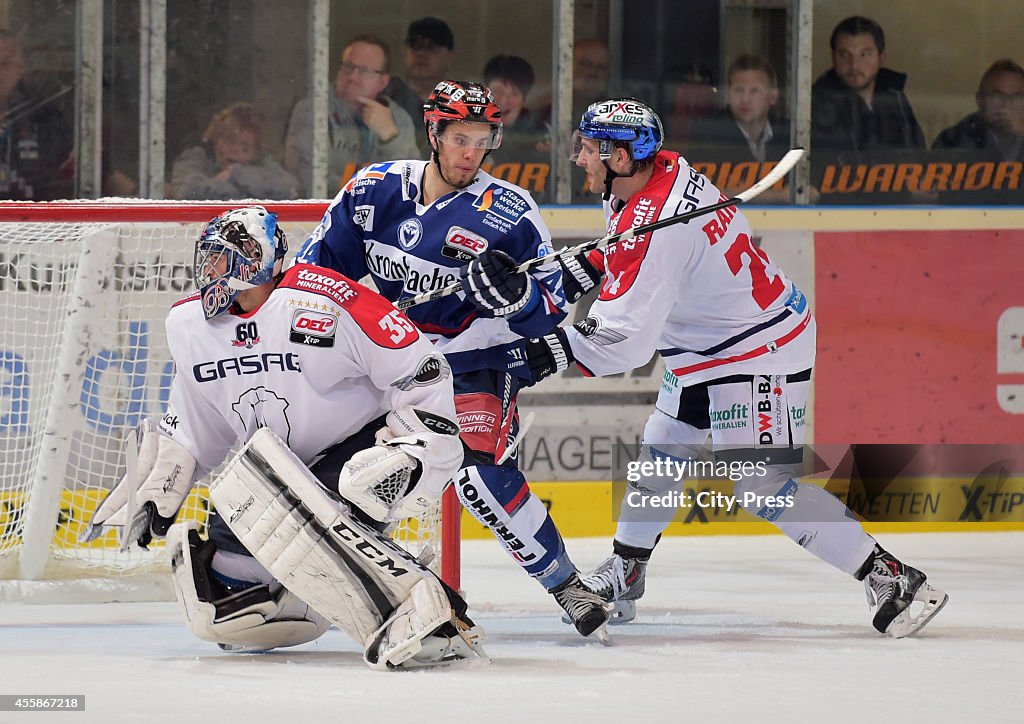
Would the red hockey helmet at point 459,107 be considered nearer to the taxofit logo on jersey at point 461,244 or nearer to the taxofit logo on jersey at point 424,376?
the taxofit logo on jersey at point 461,244

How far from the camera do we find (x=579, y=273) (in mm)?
3988

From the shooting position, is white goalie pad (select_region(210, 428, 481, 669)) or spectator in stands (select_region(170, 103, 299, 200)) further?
spectator in stands (select_region(170, 103, 299, 200))

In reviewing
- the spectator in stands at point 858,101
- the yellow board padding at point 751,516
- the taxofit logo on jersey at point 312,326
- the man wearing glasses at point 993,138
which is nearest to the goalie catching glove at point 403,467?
the taxofit logo on jersey at point 312,326

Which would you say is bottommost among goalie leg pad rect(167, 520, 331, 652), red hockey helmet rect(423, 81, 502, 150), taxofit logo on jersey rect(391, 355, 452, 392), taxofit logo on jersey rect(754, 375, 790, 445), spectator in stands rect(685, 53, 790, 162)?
goalie leg pad rect(167, 520, 331, 652)

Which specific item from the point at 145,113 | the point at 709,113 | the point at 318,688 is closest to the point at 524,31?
the point at 709,113

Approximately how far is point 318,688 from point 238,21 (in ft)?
11.8

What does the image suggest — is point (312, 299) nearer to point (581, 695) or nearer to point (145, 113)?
point (581, 695)

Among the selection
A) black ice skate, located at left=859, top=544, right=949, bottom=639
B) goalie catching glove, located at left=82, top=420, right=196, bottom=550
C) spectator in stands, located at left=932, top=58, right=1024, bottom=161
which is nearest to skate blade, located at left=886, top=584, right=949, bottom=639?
black ice skate, located at left=859, top=544, right=949, bottom=639

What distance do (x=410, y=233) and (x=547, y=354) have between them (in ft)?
1.40

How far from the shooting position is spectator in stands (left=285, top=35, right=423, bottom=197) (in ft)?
19.7

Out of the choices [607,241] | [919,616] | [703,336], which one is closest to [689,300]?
[703,336]

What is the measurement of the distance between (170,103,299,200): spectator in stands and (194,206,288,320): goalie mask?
9.19ft

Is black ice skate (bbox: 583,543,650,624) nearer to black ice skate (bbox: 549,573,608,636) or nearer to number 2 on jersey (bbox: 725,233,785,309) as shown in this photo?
black ice skate (bbox: 549,573,608,636)

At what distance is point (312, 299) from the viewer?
3.17 meters
